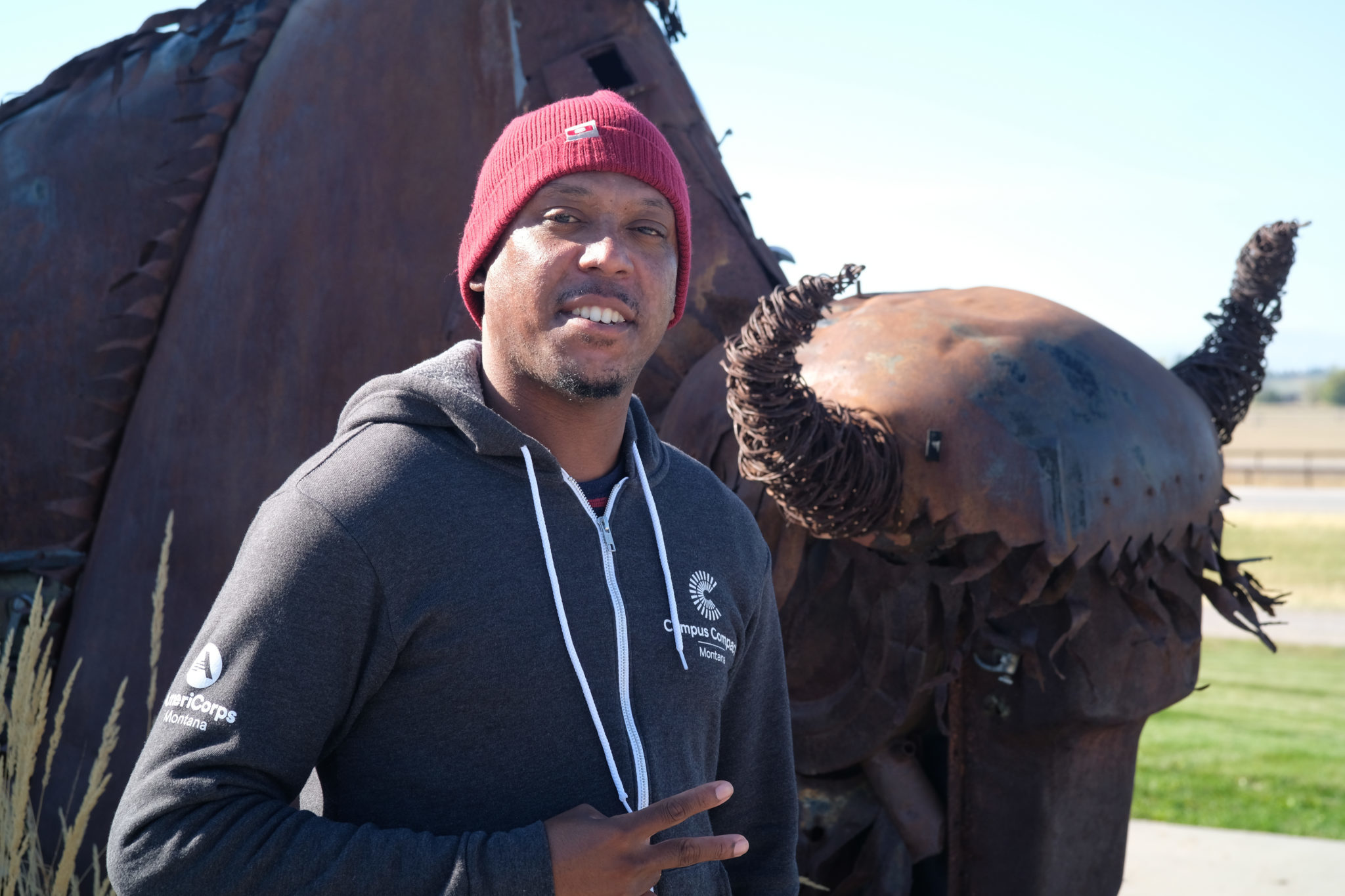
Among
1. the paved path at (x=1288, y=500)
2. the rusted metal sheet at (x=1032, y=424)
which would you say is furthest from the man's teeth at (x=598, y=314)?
the paved path at (x=1288, y=500)

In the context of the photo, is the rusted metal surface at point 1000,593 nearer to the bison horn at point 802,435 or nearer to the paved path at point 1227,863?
the bison horn at point 802,435

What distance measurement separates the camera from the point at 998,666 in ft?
7.72

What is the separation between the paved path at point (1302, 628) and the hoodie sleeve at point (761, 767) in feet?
40.3

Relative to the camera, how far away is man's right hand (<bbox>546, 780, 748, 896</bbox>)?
1.39m

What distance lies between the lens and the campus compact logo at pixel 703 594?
176 centimetres

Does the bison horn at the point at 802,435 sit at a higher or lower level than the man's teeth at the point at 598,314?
lower

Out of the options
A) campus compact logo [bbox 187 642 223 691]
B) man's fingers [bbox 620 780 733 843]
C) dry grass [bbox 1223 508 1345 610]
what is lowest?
dry grass [bbox 1223 508 1345 610]

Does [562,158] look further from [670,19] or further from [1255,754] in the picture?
[1255,754]

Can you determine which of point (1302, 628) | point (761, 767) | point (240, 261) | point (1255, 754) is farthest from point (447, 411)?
point (1302, 628)

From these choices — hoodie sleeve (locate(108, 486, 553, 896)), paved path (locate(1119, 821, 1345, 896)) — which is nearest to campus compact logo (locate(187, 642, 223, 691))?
hoodie sleeve (locate(108, 486, 553, 896))

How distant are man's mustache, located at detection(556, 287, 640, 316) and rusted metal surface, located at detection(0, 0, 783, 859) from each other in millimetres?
1477

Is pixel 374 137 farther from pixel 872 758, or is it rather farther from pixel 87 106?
pixel 872 758

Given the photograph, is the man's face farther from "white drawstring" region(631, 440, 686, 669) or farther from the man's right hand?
the man's right hand

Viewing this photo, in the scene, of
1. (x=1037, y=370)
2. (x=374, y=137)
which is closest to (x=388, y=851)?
(x=1037, y=370)
